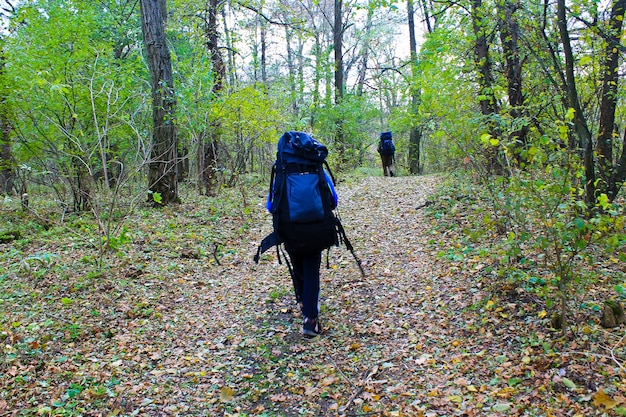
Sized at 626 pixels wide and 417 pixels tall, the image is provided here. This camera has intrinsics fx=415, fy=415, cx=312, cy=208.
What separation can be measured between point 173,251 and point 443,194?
17.9ft

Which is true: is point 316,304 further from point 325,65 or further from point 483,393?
point 325,65

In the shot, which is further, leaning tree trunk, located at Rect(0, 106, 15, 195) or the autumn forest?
leaning tree trunk, located at Rect(0, 106, 15, 195)

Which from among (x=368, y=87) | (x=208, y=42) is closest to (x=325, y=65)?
(x=368, y=87)

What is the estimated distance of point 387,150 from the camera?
15742 mm

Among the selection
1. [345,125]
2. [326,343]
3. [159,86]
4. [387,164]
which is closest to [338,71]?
[345,125]

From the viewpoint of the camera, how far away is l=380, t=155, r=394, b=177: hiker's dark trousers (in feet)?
52.4

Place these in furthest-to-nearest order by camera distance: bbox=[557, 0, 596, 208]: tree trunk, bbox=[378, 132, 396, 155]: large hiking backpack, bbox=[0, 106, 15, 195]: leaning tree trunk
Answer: bbox=[378, 132, 396, 155]: large hiking backpack < bbox=[0, 106, 15, 195]: leaning tree trunk < bbox=[557, 0, 596, 208]: tree trunk

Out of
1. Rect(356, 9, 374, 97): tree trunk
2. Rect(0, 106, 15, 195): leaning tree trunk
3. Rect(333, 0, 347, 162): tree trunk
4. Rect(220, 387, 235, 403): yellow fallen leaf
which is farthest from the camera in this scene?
Rect(356, 9, 374, 97): tree trunk

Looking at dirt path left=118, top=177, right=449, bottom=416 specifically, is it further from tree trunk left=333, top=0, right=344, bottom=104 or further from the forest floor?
tree trunk left=333, top=0, right=344, bottom=104

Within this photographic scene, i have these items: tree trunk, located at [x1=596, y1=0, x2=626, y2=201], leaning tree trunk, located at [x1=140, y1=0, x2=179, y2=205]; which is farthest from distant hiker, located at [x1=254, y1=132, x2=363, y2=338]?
leaning tree trunk, located at [x1=140, y1=0, x2=179, y2=205]

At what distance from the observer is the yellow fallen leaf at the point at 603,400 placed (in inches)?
99.6

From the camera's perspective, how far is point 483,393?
306 cm

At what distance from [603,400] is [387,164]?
14.0 meters

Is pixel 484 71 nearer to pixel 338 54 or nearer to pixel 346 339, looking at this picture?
pixel 346 339
